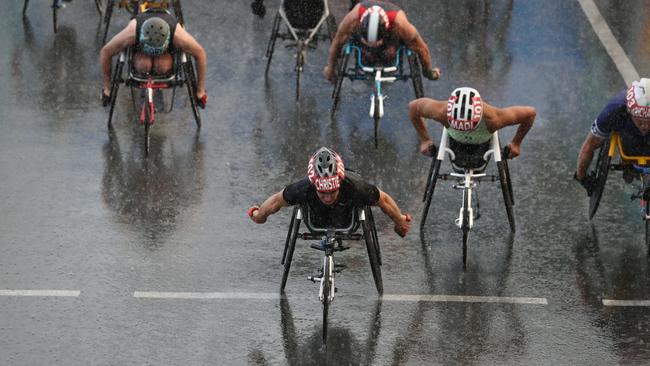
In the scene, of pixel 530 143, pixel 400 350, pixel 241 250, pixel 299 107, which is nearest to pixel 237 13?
pixel 299 107

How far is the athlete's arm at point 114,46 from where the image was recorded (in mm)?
19156

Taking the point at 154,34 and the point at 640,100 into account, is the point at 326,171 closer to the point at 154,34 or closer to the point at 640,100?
the point at 640,100

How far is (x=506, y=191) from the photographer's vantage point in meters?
16.8

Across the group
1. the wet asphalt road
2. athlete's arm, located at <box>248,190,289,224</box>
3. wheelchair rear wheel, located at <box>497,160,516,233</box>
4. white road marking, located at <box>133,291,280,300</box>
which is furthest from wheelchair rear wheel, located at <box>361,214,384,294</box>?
wheelchair rear wheel, located at <box>497,160,516,233</box>

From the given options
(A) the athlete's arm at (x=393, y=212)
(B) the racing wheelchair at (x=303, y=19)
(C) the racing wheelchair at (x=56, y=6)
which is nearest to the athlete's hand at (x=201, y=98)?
(B) the racing wheelchair at (x=303, y=19)

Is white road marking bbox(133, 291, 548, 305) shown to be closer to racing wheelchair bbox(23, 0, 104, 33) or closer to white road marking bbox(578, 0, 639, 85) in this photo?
white road marking bbox(578, 0, 639, 85)

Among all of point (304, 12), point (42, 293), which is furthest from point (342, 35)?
point (42, 293)

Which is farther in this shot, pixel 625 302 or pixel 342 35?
pixel 342 35

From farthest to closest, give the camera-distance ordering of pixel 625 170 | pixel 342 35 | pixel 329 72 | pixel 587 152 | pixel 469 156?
pixel 329 72 → pixel 342 35 → pixel 587 152 → pixel 625 170 → pixel 469 156

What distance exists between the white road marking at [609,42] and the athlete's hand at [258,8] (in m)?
4.74

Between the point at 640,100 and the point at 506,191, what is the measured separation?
5.29 ft

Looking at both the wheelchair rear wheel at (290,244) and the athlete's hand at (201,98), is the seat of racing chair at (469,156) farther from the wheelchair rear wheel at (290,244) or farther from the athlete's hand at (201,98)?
→ the athlete's hand at (201,98)

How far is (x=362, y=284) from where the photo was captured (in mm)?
15969

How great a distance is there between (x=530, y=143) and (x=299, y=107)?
9.85ft
